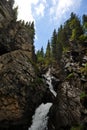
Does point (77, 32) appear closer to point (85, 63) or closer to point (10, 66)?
point (85, 63)

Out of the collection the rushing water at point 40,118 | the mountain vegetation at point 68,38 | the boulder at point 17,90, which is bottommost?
the rushing water at point 40,118

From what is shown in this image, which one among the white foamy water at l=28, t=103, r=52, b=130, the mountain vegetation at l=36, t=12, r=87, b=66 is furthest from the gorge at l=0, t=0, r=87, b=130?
the mountain vegetation at l=36, t=12, r=87, b=66

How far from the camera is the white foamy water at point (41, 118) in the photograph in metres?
43.6

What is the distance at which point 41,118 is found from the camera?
45094mm

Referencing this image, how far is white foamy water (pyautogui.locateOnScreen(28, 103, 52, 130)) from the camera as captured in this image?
43.6 metres

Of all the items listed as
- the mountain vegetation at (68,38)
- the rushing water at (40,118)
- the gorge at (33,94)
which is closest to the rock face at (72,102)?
A: the gorge at (33,94)

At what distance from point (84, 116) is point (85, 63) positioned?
1113cm

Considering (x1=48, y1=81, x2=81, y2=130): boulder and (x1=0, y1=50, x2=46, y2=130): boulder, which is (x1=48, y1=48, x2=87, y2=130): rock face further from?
(x1=0, y1=50, x2=46, y2=130): boulder

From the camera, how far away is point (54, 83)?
67125mm

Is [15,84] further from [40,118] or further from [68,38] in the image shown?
[68,38]

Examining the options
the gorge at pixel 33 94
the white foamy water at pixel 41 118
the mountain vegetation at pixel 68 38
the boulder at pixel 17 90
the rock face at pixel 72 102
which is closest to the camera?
the rock face at pixel 72 102

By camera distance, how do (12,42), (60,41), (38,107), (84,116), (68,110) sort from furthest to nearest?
(60,41), (12,42), (38,107), (68,110), (84,116)

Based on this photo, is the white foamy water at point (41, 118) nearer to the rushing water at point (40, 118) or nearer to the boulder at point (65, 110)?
the rushing water at point (40, 118)

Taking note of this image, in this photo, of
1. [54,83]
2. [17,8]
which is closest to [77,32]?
[54,83]
